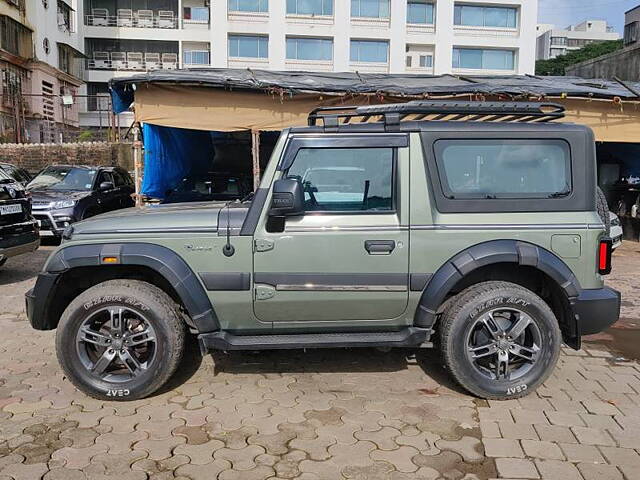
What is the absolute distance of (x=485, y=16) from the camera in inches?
1629

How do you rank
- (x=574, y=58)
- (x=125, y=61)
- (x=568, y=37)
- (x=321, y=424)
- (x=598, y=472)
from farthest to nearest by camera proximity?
(x=568, y=37) < (x=574, y=58) < (x=125, y=61) < (x=321, y=424) < (x=598, y=472)

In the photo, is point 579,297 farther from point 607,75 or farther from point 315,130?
point 607,75

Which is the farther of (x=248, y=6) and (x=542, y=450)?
(x=248, y=6)

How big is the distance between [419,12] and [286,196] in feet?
134

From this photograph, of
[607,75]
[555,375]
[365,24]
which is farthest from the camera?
[365,24]

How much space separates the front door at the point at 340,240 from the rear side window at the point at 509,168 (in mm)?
403

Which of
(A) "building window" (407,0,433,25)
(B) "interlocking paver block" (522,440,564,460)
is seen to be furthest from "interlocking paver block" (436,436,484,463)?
(A) "building window" (407,0,433,25)

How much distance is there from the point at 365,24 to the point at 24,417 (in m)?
39.6

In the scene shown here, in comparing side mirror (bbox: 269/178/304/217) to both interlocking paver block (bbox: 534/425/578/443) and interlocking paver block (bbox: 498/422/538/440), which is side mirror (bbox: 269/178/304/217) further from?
interlocking paver block (bbox: 534/425/578/443)

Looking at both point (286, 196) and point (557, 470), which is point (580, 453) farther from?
point (286, 196)

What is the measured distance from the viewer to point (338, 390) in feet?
14.1

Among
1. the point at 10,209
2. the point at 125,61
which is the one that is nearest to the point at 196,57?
the point at 125,61

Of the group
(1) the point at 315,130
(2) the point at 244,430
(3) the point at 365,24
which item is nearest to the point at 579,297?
(1) the point at 315,130

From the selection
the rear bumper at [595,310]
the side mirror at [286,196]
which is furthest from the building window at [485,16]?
the side mirror at [286,196]
